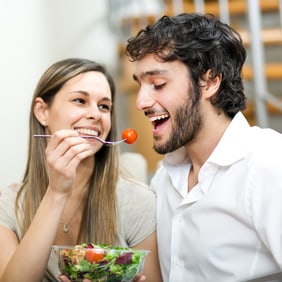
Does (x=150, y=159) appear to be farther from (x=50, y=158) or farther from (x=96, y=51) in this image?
(x=50, y=158)

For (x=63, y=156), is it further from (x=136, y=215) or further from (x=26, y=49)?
(x=26, y=49)

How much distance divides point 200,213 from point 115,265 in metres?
0.37

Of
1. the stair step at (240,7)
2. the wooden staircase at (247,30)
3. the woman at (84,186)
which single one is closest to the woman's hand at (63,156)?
the woman at (84,186)

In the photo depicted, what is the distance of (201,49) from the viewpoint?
161 centimetres

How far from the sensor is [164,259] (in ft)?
5.38

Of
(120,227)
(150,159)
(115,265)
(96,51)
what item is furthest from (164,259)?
(96,51)

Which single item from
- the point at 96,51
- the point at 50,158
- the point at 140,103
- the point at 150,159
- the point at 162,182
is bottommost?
the point at 150,159

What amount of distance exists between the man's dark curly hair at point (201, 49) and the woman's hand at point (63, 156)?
37cm

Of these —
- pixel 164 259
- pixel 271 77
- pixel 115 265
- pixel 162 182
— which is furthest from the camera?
pixel 271 77

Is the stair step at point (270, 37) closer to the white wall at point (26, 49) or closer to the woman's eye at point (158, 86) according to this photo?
the white wall at point (26, 49)

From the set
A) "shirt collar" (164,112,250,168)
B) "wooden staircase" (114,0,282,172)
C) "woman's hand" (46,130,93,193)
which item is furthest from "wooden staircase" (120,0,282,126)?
"woman's hand" (46,130,93,193)

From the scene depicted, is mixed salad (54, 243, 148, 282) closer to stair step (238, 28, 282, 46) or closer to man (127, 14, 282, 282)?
man (127, 14, 282, 282)

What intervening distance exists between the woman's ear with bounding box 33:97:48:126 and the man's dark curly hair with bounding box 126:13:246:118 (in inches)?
13.1

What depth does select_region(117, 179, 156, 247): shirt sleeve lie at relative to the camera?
66.5 inches
